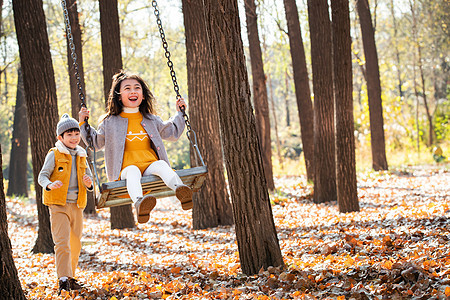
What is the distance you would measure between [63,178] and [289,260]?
258cm

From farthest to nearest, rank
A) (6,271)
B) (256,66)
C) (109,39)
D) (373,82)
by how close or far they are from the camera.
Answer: (373,82) < (256,66) < (109,39) < (6,271)

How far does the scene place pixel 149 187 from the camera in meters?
5.19

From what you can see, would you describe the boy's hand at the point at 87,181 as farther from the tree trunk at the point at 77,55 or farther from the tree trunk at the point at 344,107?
the tree trunk at the point at 77,55

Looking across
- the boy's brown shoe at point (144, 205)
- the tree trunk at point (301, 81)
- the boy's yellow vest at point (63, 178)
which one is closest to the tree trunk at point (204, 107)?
the boy's yellow vest at point (63, 178)

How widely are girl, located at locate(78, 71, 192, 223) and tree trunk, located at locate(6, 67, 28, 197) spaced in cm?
1536

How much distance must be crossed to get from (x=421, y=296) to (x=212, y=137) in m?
5.97

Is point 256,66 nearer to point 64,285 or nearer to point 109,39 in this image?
point 109,39

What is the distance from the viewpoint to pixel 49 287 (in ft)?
18.2

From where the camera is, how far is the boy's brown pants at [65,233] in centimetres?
519

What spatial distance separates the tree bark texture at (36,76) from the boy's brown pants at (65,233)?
2619 mm

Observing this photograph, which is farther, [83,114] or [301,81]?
[301,81]

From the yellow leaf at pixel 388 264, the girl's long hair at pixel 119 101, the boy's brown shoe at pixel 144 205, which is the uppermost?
the girl's long hair at pixel 119 101

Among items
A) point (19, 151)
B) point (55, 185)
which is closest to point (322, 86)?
point (55, 185)

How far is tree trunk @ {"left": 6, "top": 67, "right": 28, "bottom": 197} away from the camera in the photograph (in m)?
19.7
